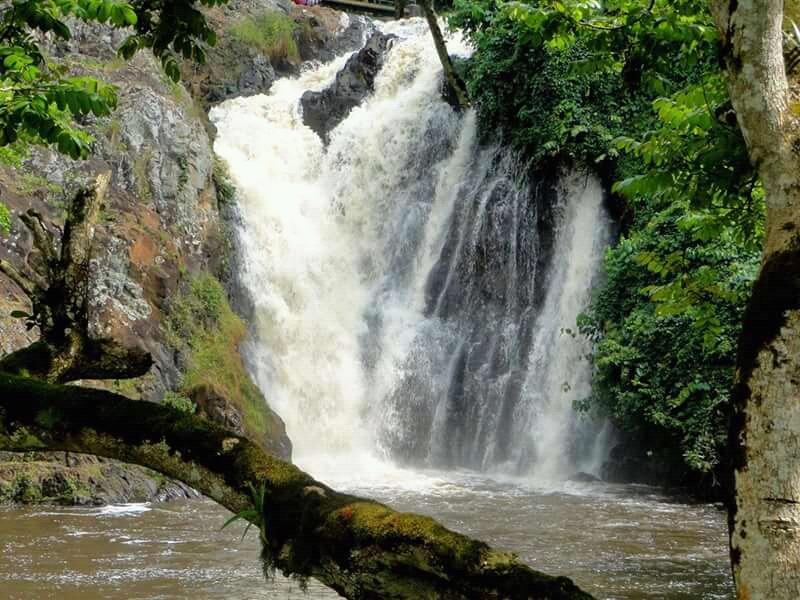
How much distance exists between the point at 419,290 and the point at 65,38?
15.4 metres

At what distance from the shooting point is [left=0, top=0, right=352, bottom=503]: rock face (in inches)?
486

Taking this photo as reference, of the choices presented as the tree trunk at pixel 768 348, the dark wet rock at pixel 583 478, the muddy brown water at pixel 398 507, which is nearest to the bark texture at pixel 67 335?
the tree trunk at pixel 768 348

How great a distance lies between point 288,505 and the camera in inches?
123

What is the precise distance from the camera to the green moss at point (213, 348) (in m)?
15.1

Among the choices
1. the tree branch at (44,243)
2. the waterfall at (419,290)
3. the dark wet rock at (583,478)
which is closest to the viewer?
the tree branch at (44,243)

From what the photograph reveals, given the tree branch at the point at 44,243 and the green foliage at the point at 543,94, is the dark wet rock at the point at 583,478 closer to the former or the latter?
the green foliage at the point at 543,94

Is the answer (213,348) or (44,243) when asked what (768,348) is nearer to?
(44,243)

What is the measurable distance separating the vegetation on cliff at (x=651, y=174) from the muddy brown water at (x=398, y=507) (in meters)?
1.61

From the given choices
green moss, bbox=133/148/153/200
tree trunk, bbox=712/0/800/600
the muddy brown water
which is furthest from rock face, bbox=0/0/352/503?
tree trunk, bbox=712/0/800/600

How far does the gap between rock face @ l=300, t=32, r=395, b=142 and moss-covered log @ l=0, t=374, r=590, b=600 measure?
21.0 metres

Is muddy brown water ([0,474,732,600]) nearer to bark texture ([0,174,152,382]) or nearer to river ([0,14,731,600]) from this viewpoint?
river ([0,14,731,600])

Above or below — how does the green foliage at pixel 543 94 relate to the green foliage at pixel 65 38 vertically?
above

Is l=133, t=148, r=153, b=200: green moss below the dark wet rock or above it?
above

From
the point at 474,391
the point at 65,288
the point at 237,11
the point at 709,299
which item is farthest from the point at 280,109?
the point at 65,288
